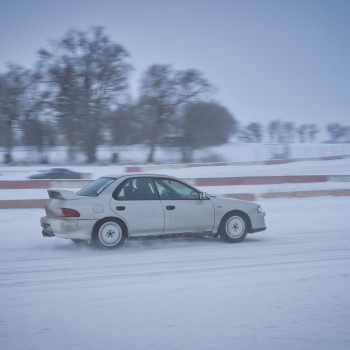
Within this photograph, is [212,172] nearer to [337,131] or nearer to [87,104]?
[87,104]

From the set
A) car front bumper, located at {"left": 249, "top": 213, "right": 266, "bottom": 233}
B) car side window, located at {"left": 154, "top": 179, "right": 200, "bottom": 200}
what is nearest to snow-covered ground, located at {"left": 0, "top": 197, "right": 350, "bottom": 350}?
car front bumper, located at {"left": 249, "top": 213, "right": 266, "bottom": 233}

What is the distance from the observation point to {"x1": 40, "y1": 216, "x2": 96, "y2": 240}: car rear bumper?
6.69m

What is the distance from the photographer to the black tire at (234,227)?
760cm

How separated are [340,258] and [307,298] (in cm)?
217

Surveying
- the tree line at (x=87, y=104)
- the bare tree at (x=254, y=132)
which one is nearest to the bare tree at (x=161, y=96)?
the tree line at (x=87, y=104)

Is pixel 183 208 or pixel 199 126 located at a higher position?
pixel 199 126

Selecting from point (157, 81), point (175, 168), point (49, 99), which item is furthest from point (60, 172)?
point (157, 81)

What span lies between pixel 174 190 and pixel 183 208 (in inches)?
14.6

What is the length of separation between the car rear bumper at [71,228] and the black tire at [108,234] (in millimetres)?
127

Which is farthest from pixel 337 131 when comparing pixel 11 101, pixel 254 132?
pixel 11 101

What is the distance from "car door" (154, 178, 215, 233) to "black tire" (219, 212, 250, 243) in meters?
0.25

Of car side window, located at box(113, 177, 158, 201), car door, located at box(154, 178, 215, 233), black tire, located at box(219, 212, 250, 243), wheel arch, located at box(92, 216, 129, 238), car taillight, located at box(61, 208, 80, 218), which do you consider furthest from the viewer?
black tire, located at box(219, 212, 250, 243)

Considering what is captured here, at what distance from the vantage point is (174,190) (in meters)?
7.45

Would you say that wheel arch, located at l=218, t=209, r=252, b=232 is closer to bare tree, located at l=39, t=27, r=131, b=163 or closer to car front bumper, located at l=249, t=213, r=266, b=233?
car front bumper, located at l=249, t=213, r=266, b=233
